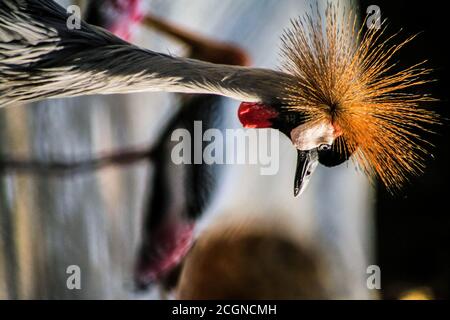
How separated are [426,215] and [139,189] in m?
0.59

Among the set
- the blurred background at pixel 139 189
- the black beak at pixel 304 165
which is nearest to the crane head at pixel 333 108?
the black beak at pixel 304 165

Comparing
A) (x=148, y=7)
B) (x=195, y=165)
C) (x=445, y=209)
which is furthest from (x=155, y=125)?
(x=445, y=209)

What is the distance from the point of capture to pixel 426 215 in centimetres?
128

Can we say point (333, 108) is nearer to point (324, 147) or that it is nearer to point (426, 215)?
point (324, 147)

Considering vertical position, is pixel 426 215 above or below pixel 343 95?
below

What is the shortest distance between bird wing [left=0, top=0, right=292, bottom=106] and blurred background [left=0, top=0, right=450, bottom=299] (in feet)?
0.73

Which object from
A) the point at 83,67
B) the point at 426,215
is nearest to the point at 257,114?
the point at 83,67

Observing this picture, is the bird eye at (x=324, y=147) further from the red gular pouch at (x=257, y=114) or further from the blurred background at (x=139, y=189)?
the blurred background at (x=139, y=189)

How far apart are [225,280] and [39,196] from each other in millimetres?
390

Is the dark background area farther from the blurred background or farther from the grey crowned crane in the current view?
the grey crowned crane

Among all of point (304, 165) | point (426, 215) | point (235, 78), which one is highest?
point (235, 78)

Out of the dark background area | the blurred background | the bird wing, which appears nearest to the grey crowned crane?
the bird wing

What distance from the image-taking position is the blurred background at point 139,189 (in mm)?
1122

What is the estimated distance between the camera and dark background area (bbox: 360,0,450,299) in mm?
1222
